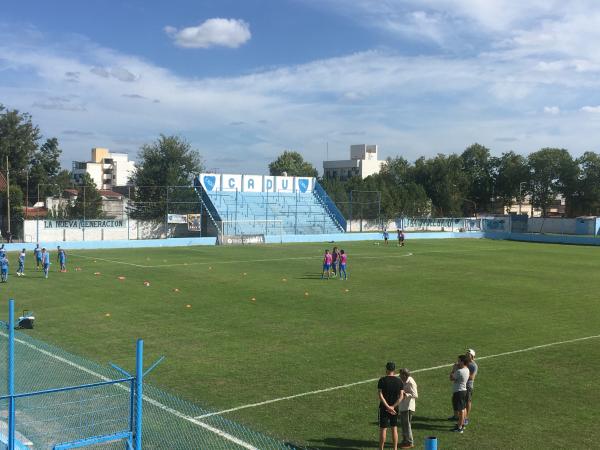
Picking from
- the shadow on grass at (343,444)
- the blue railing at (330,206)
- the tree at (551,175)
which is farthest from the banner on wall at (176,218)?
the tree at (551,175)

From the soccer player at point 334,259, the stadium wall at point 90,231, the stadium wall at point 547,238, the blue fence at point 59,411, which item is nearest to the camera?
the blue fence at point 59,411

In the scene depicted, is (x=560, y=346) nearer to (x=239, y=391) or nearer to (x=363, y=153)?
(x=239, y=391)

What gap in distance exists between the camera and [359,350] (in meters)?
16.9

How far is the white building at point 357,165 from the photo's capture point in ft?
517

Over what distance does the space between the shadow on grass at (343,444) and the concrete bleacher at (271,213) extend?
56.0m

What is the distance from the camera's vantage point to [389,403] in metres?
9.88

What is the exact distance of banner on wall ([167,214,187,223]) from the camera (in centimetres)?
6456

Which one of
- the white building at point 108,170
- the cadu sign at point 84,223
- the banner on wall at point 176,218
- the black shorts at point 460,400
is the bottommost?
the black shorts at point 460,400

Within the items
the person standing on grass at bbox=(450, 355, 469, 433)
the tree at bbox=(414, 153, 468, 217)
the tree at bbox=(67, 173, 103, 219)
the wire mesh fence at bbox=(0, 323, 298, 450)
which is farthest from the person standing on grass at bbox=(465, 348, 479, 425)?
the tree at bbox=(414, 153, 468, 217)

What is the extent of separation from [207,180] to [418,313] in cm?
5241

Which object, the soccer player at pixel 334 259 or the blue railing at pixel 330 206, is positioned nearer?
the soccer player at pixel 334 259

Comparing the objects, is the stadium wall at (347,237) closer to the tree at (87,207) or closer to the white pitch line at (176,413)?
the tree at (87,207)

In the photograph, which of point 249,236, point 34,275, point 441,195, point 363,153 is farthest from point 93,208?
point 363,153

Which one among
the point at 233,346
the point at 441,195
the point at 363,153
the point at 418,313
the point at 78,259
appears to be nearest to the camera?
the point at 233,346
